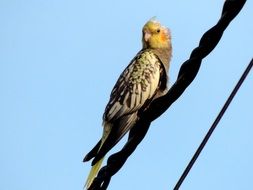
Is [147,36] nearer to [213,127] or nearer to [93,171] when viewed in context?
Answer: [93,171]

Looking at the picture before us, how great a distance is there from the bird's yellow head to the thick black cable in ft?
15.0

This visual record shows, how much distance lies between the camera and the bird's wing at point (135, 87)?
27.4 feet

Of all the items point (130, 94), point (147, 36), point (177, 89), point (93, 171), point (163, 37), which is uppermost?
point (163, 37)

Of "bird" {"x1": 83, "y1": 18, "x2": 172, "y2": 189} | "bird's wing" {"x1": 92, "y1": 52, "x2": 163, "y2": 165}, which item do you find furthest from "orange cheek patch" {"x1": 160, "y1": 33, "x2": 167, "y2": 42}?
"bird's wing" {"x1": 92, "y1": 52, "x2": 163, "y2": 165}

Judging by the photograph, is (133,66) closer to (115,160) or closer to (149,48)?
(149,48)

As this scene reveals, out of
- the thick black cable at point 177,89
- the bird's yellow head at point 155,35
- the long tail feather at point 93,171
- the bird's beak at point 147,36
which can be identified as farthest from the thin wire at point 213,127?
the bird's beak at point 147,36

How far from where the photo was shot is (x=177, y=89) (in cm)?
474

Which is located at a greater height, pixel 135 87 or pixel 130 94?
pixel 135 87

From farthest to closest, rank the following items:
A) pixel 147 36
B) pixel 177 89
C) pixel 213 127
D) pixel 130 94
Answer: pixel 147 36, pixel 130 94, pixel 177 89, pixel 213 127

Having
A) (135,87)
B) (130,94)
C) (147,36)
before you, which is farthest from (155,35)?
(130,94)

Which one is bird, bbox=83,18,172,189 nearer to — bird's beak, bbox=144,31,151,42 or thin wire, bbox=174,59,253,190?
bird's beak, bbox=144,31,151,42

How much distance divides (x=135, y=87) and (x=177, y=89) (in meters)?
A: 3.98

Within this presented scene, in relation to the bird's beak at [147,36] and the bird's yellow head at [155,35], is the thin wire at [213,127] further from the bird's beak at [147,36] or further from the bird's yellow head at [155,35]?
the bird's beak at [147,36]

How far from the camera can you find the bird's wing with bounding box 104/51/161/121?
27.4 feet
